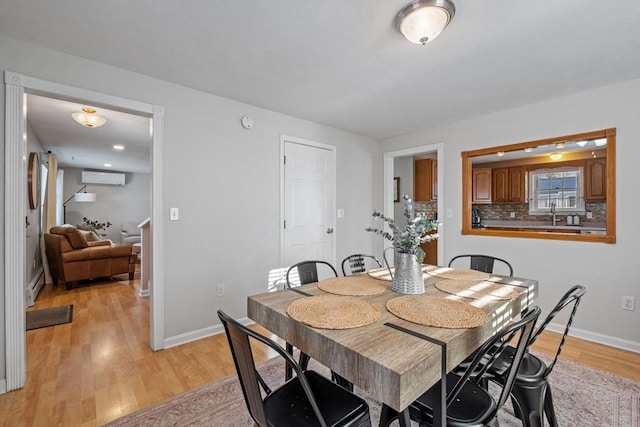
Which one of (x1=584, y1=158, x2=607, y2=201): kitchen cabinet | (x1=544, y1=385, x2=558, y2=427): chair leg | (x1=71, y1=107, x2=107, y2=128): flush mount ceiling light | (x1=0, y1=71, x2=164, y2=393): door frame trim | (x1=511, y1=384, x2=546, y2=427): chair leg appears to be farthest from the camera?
(x1=584, y1=158, x2=607, y2=201): kitchen cabinet

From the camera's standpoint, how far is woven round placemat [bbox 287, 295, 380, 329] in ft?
3.81

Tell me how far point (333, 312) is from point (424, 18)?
162 cm

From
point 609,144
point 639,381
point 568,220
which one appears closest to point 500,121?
point 609,144

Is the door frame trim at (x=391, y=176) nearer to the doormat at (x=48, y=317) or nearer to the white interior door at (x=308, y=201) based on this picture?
the white interior door at (x=308, y=201)

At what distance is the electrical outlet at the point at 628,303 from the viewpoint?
2.47m

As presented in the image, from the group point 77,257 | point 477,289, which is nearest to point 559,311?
point 477,289

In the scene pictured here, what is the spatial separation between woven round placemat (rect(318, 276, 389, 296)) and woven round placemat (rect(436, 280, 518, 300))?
0.37 m

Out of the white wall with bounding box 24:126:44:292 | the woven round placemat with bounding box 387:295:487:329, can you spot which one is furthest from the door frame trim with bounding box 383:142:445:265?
the white wall with bounding box 24:126:44:292

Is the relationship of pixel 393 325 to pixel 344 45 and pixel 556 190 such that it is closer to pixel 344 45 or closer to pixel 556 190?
pixel 344 45

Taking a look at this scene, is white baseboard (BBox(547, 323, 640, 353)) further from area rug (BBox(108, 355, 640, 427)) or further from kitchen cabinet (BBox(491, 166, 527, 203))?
→ kitchen cabinet (BBox(491, 166, 527, 203))

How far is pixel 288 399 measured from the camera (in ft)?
3.85

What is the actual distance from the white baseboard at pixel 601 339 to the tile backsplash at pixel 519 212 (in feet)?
10.4

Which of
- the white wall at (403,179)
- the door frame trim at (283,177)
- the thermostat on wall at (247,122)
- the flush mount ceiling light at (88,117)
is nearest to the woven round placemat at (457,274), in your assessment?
the door frame trim at (283,177)

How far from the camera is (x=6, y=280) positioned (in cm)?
187
